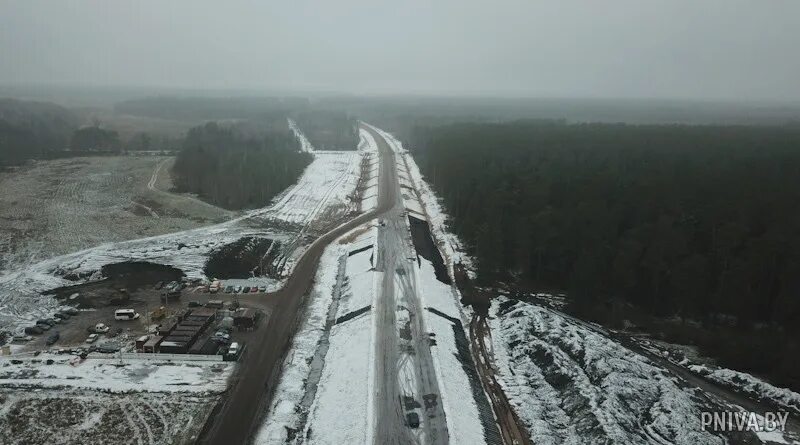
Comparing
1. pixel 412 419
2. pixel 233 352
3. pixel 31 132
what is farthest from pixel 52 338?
pixel 31 132

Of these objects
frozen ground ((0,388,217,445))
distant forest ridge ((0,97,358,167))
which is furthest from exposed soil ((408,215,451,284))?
distant forest ridge ((0,97,358,167))

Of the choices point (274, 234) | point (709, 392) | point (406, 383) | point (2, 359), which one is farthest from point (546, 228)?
point (2, 359)

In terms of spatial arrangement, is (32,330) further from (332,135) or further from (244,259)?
(332,135)

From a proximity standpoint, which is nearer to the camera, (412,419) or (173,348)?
(412,419)

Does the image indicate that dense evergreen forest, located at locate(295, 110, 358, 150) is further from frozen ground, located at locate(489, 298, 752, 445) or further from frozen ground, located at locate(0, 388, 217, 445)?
frozen ground, located at locate(0, 388, 217, 445)

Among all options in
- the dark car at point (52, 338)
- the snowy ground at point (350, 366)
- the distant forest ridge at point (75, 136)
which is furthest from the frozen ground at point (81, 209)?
the snowy ground at point (350, 366)

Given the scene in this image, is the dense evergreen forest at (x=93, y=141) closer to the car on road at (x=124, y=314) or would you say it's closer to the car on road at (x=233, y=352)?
the car on road at (x=124, y=314)
